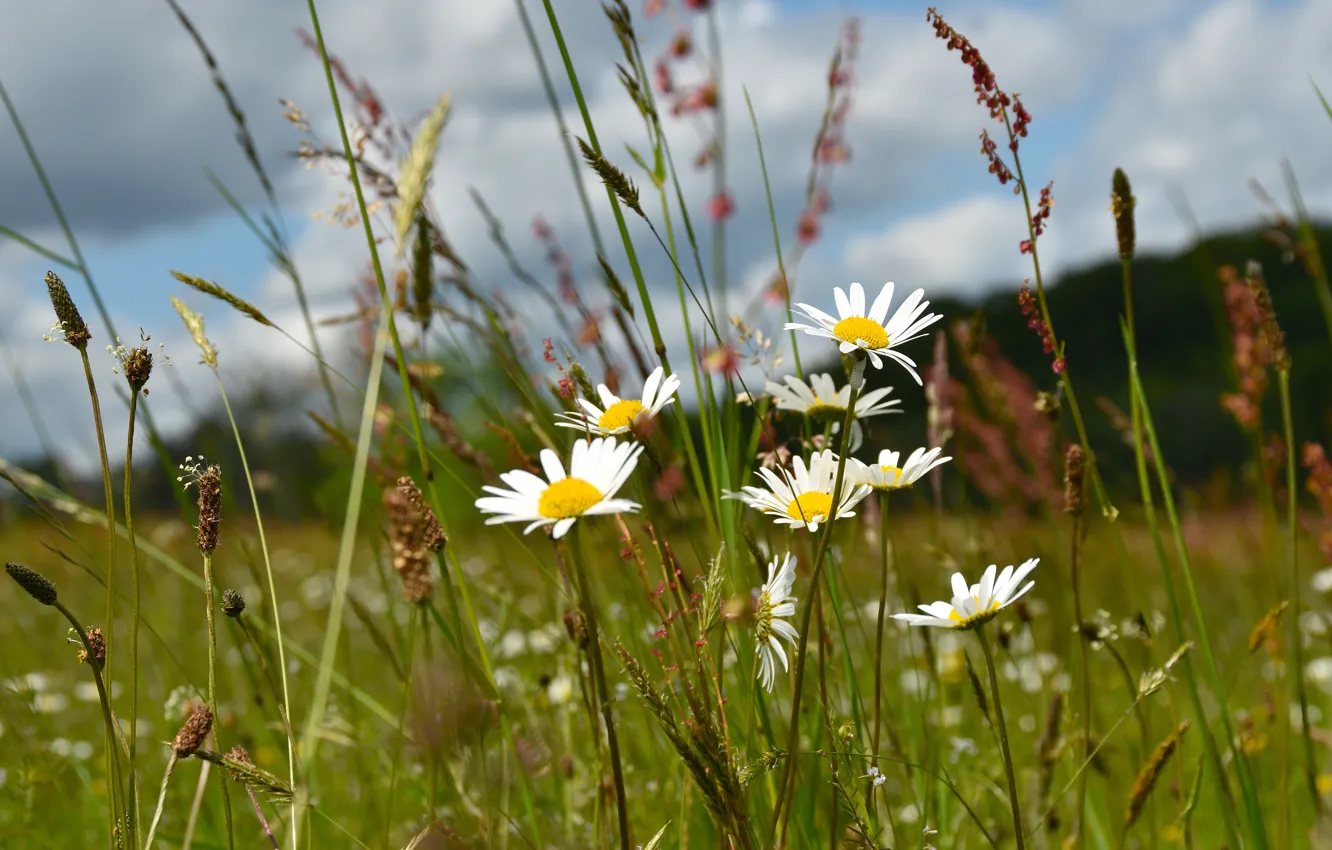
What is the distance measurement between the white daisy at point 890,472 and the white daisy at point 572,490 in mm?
278

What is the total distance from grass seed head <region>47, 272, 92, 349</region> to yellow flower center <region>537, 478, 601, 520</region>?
1.67 ft

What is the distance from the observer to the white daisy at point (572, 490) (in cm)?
86

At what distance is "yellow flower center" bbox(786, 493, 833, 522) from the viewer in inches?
42.3

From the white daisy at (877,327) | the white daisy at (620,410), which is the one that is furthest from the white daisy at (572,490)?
the white daisy at (877,327)

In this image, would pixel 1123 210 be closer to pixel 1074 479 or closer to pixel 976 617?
pixel 1074 479

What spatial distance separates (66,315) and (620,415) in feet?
1.81

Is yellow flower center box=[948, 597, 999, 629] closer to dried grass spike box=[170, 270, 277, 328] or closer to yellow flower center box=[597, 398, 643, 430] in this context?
yellow flower center box=[597, 398, 643, 430]

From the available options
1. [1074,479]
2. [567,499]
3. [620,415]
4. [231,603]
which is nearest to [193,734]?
[231,603]

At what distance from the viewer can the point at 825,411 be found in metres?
1.23

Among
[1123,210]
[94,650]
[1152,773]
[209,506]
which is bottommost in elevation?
[1152,773]

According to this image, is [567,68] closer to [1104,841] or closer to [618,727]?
[618,727]

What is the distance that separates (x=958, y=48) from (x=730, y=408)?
56 centimetres

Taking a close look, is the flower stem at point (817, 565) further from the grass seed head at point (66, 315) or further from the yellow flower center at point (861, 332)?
the grass seed head at point (66, 315)

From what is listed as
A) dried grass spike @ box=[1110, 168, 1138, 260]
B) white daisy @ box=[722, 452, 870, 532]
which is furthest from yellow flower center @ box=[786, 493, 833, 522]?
dried grass spike @ box=[1110, 168, 1138, 260]
